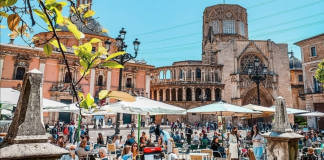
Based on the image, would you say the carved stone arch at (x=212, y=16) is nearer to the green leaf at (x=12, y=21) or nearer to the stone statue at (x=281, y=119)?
the stone statue at (x=281, y=119)

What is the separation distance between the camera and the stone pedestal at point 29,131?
58.7 inches

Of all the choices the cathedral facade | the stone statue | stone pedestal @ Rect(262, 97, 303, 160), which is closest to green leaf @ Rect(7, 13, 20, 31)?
stone pedestal @ Rect(262, 97, 303, 160)

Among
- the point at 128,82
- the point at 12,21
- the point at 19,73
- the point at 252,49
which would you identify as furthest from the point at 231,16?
the point at 12,21

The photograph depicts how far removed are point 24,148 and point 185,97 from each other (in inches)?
1296

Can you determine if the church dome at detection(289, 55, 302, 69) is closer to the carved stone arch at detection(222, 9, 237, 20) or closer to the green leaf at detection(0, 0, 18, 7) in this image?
the carved stone arch at detection(222, 9, 237, 20)

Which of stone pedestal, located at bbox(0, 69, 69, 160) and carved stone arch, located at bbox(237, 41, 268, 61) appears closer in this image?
stone pedestal, located at bbox(0, 69, 69, 160)

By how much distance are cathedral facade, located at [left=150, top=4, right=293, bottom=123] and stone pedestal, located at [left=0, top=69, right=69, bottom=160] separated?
1216 inches

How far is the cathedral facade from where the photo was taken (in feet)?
112

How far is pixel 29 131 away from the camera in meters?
1.57

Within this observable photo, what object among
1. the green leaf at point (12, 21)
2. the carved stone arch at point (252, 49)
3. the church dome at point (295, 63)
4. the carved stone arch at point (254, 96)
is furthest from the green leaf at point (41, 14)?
the church dome at point (295, 63)

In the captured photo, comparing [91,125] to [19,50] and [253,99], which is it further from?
[253,99]

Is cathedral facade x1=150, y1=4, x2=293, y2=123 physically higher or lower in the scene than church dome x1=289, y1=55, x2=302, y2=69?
lower

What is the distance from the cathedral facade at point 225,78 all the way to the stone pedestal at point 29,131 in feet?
101

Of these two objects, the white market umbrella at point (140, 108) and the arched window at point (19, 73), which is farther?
the arched window at point (19, 73)
